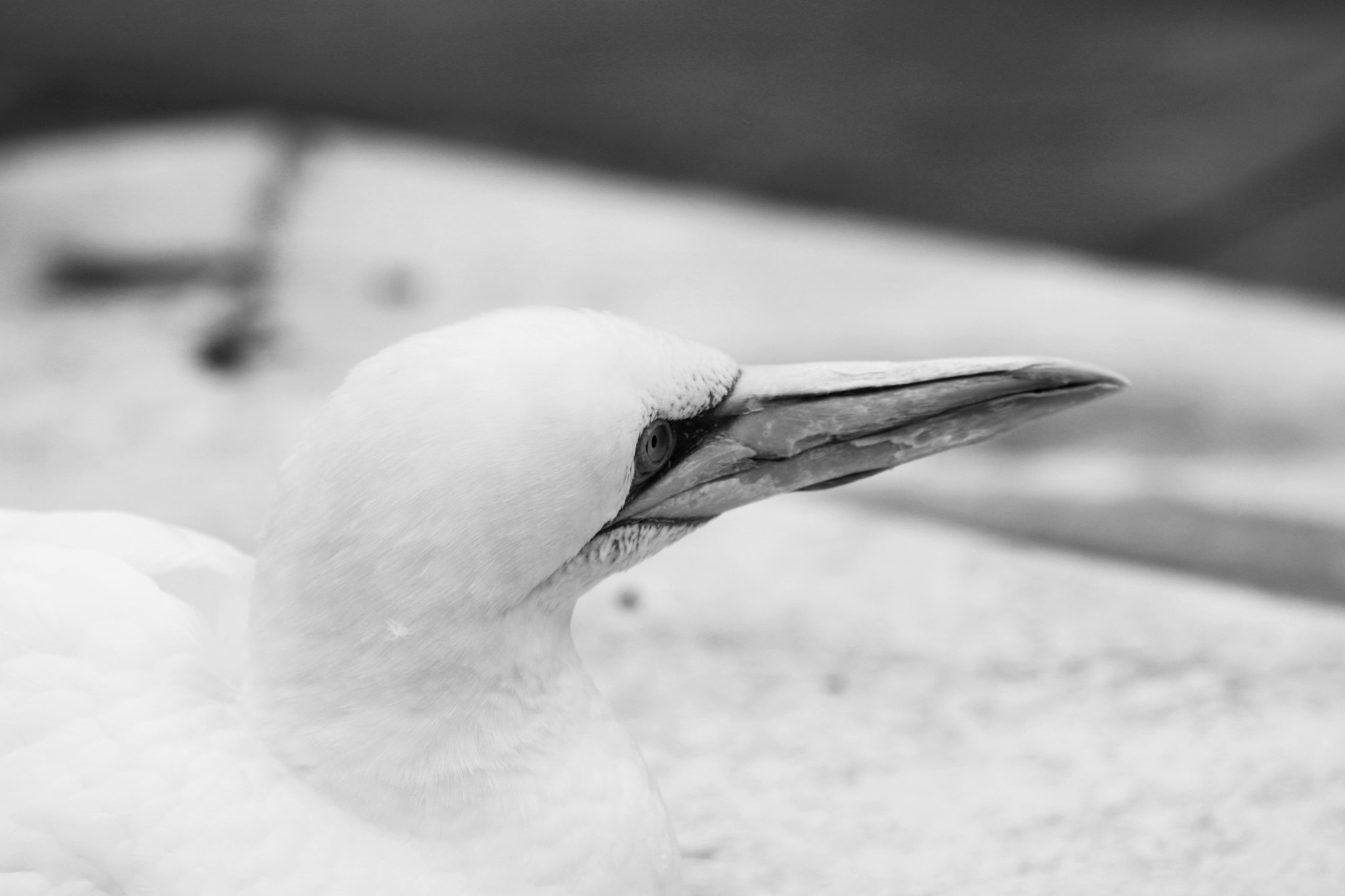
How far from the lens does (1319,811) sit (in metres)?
2.12

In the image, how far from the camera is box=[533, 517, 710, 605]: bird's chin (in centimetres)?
157

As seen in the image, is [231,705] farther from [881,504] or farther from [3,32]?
[3,32]

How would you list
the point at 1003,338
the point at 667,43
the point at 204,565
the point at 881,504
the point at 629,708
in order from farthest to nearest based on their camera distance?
the point at 667,43
the point at 1003,338
the point at 881,504
the point at 629,708
the point at 204,565

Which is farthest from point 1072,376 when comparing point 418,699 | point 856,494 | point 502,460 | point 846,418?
point 856,494

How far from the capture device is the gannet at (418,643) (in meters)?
1.45

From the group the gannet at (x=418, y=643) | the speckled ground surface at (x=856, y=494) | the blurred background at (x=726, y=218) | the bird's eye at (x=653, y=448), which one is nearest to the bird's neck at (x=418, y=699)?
the gannet at (x=418, y=643)

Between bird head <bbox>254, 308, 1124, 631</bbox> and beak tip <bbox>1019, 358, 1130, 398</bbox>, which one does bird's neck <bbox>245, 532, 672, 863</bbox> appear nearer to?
bird head <bbox>254, 308, 1124, 631</bbox>

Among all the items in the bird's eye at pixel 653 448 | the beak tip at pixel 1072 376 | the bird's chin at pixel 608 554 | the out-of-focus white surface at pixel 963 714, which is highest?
the beak tip at pixel 1072 376

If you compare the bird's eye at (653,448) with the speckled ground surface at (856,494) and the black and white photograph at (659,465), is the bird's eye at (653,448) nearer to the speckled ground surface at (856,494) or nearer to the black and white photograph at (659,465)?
the black and white photograph at (659,465)

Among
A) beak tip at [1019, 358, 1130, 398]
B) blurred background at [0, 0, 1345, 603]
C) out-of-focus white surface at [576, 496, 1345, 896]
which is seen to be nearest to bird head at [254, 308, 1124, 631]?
beak tip at [1019, 358, 1130, 398]

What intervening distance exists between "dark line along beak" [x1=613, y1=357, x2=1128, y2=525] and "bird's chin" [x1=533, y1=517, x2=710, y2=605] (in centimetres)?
2

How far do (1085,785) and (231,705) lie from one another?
1.27 metres

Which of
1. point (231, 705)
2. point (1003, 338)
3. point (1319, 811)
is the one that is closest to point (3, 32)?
point (1003, 338)

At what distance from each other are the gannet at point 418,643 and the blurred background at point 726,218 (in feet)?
4.15
